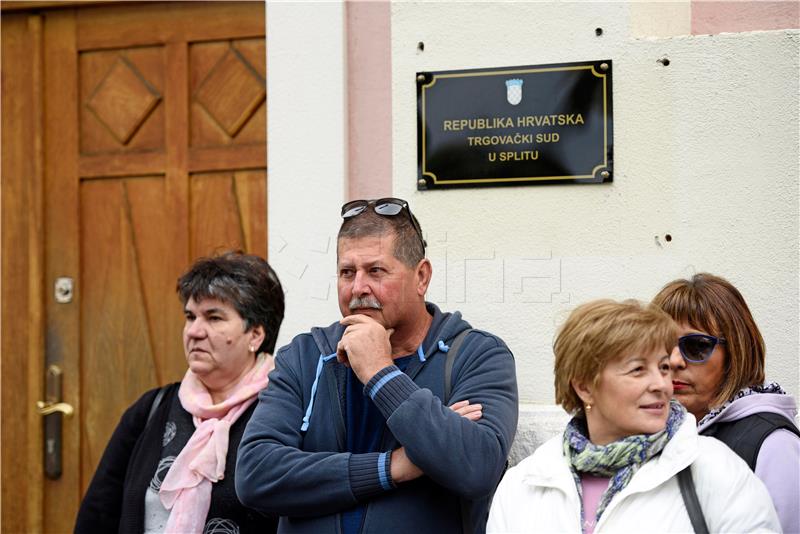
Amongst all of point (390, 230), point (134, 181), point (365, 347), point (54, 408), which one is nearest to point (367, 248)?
point (390, 230)

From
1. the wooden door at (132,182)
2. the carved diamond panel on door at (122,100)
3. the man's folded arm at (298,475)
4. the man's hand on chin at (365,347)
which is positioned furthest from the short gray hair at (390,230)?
the carved diamond panel on door at (122,100)

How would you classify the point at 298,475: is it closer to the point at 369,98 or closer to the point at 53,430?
the point at 369,98

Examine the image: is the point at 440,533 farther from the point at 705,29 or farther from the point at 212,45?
the point at 212,45

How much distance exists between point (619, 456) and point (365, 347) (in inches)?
31.7

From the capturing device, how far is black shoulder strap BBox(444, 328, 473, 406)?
3231mm

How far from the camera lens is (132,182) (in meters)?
4.88

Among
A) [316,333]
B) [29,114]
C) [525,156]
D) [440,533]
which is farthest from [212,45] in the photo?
[440,533]

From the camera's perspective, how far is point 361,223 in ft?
11.0

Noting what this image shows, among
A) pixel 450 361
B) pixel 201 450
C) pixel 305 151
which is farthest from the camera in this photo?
pixel 305 151

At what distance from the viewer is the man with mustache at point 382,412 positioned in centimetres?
301

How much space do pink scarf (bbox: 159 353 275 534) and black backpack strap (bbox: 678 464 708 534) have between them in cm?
163

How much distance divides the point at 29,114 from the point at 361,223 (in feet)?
7.52

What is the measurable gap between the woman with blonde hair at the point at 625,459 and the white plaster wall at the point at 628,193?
3.70ft

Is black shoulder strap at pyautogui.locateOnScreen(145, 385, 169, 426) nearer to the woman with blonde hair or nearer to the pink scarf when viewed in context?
the pink scarf
